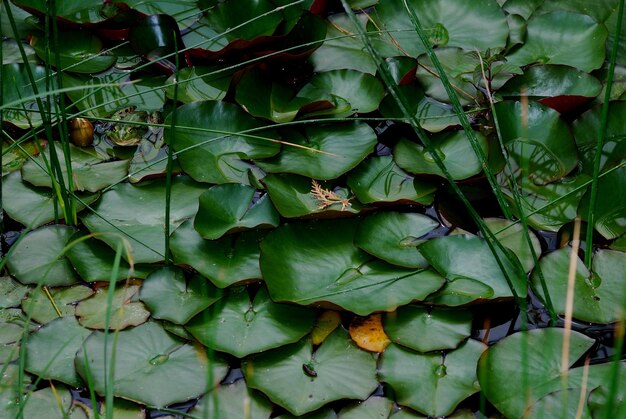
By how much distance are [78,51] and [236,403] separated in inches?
46.3

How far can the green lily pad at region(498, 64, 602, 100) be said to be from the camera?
1.76 m

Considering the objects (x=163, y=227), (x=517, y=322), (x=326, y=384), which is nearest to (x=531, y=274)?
(x=517, y=322)

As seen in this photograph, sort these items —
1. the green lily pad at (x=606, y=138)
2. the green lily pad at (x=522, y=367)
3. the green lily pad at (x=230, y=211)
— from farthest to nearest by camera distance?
the green lily pad at (x=606, y=138) → the green lily pad at (x=230, y=211) → the green lily pad at (x=522, y=367)

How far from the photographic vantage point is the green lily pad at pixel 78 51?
197 centimetres

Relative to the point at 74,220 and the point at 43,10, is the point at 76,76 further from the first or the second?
the point at 74,220

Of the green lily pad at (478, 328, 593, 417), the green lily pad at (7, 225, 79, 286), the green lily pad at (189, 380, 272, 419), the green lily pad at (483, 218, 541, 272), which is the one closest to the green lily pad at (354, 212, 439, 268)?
the green lily pad at (483, 218, 541, 272)

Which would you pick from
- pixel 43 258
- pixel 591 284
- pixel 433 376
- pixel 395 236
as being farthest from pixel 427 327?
pixel 43 258

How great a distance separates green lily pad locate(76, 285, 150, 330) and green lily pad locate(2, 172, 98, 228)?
0.24m

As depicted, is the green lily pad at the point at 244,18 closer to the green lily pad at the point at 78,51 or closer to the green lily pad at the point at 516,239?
the green lily pad at the point at 78,51

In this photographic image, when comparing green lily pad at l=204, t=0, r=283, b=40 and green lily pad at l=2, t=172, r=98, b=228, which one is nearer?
green lily pad at l=2, t=172, r=98, b=228

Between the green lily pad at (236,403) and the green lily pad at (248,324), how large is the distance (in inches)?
2.6

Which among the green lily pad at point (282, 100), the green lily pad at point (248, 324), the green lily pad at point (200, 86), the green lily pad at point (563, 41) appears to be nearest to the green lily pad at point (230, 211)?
the green lily pad at point (248, 324)

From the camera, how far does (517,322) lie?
1445 millimetres

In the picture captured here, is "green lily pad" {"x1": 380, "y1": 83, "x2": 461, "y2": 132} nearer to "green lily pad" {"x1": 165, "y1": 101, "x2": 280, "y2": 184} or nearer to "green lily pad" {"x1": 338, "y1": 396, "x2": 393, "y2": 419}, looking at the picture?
"green lily pad" {"x1": 165, "y1": 101, "x2": 280, "y2": 184}
